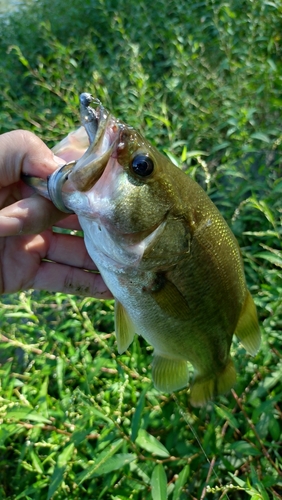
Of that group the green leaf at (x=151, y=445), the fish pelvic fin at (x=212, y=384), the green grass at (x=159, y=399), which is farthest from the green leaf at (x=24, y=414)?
the fish pelvic fin at (x=212, y=384)

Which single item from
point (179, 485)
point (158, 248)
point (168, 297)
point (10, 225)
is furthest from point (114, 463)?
point (10, 225)

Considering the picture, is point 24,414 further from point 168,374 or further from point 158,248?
point 158,248

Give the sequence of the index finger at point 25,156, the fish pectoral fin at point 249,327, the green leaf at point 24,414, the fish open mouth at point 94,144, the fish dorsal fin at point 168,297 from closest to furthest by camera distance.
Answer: the fish open mouth at point 94,144 → the fish dorsal fin at point 168,297 → the index finger at point 25,156 → the fish pectoral fin at point 249,327 → the green leaf at point 24,414

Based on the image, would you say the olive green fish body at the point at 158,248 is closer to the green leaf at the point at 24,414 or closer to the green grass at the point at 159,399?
the green grass at the point at 159,399

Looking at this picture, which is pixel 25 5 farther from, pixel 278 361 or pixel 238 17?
pixel 278 361

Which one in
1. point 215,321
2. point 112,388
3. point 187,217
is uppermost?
point 187,217

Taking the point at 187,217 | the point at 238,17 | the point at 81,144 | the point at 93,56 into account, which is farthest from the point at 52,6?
the point at 187,217
